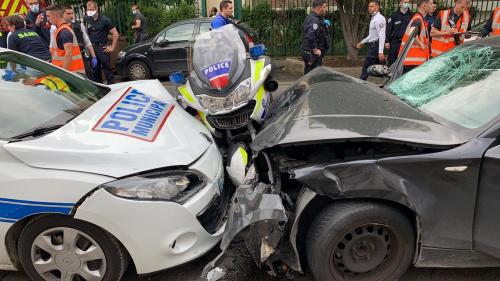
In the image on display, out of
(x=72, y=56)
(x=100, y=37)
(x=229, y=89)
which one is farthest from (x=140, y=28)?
(x=229, y=89)

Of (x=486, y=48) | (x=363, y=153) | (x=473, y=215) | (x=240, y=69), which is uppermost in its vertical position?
(x=486, y=48)

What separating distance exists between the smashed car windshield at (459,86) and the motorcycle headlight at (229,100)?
125 cm

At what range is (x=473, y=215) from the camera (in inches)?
93.5

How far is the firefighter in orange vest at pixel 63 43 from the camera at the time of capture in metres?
5.95

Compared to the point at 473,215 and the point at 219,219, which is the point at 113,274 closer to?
the point at 219,219

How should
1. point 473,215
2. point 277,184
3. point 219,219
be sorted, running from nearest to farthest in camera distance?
point 473,215
point 277,184
point 219,219

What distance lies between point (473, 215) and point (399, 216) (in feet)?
1.29

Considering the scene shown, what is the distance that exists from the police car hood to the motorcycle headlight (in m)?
0.27

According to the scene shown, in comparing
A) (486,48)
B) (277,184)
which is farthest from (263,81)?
(486,48)

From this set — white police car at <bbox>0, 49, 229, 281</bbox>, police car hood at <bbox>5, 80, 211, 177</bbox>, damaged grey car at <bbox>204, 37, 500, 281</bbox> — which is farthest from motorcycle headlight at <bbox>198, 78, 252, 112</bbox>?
damaged grey car at <bbox>204, 37, 500, 281</bbox>

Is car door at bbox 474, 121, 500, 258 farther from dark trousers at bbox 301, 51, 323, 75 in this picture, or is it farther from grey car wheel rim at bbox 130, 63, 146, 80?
grey car wheel rim at bbox 130, 63, 146, 80

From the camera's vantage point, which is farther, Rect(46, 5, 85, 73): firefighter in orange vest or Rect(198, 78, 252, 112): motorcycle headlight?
Rect(46, 5, 85, 73): firefighter in orange vest

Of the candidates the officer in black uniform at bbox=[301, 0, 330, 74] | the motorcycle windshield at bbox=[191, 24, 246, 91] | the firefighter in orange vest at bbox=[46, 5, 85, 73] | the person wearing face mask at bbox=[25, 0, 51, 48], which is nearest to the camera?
the motorcycle windshield at bbox=[191, 24, 246, 91]

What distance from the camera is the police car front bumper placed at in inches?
97.0
